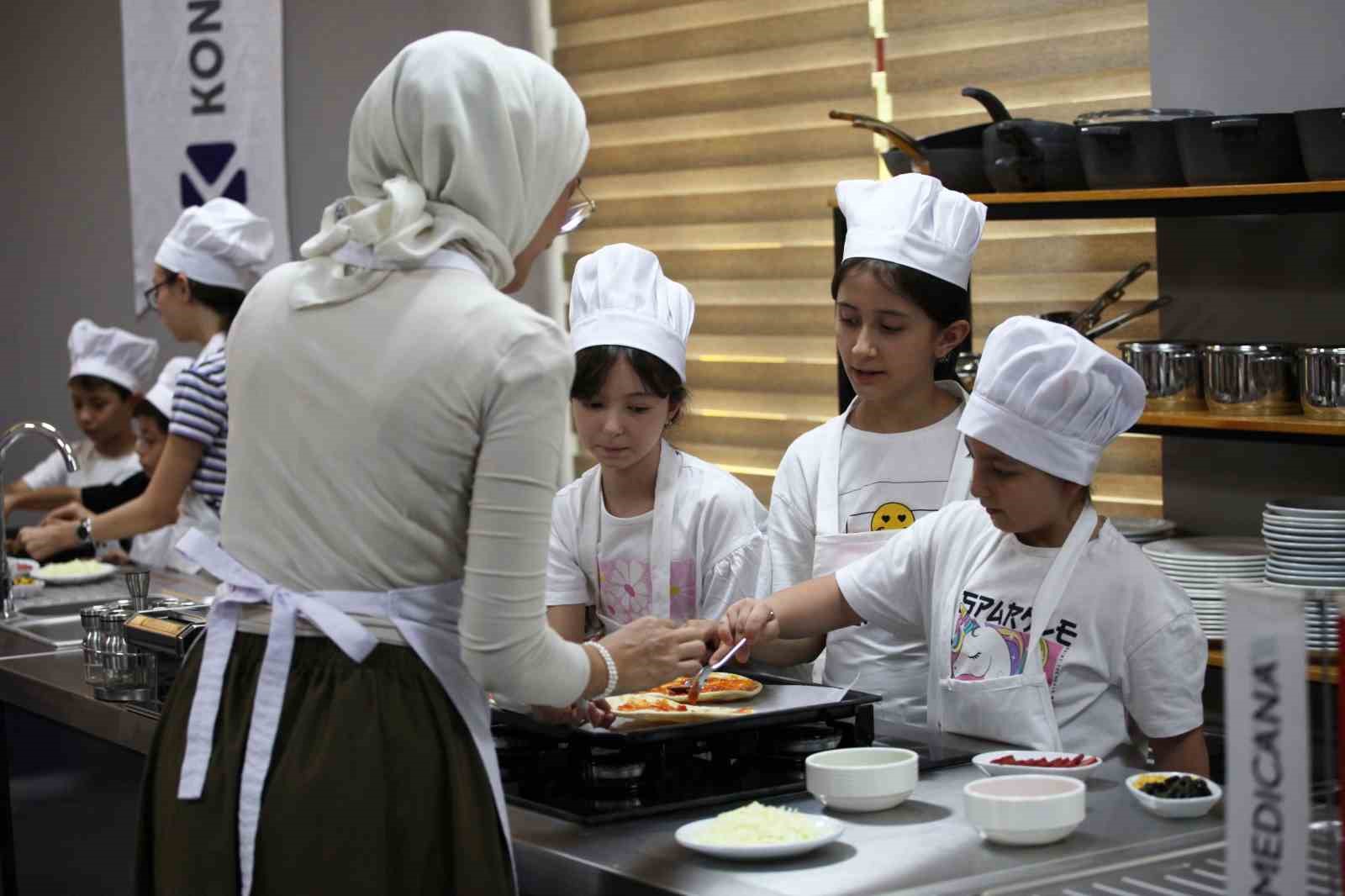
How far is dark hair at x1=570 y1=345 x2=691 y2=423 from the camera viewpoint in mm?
2453

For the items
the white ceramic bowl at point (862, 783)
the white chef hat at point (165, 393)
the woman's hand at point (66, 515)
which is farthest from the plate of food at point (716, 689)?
the woman's hand at point (66, 515)

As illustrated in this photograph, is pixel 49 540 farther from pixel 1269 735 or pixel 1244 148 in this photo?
pixel 1269 735

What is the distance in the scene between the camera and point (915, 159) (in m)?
3.14

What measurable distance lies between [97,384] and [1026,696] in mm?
3564

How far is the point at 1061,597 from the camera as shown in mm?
1940

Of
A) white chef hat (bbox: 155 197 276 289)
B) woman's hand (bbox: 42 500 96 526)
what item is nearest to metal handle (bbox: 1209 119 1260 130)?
white chef hat (bbox: 155 197 276 289)

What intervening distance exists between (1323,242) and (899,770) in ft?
6.12

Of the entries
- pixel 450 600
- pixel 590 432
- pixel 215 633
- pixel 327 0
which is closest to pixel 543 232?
pixel 450 600

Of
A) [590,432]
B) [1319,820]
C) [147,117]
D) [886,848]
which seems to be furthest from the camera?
[147,117]

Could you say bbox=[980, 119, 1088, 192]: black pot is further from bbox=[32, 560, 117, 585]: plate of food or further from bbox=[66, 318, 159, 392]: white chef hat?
bbox=[66, 318, 159, 392]: white chef hat

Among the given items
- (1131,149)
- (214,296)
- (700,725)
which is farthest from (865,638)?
(214,296)

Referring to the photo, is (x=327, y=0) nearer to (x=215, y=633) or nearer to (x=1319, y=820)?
(x=215, y=633)

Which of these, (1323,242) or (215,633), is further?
(1323,242)

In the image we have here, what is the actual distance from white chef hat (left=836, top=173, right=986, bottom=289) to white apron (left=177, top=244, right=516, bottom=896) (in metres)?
0.96
